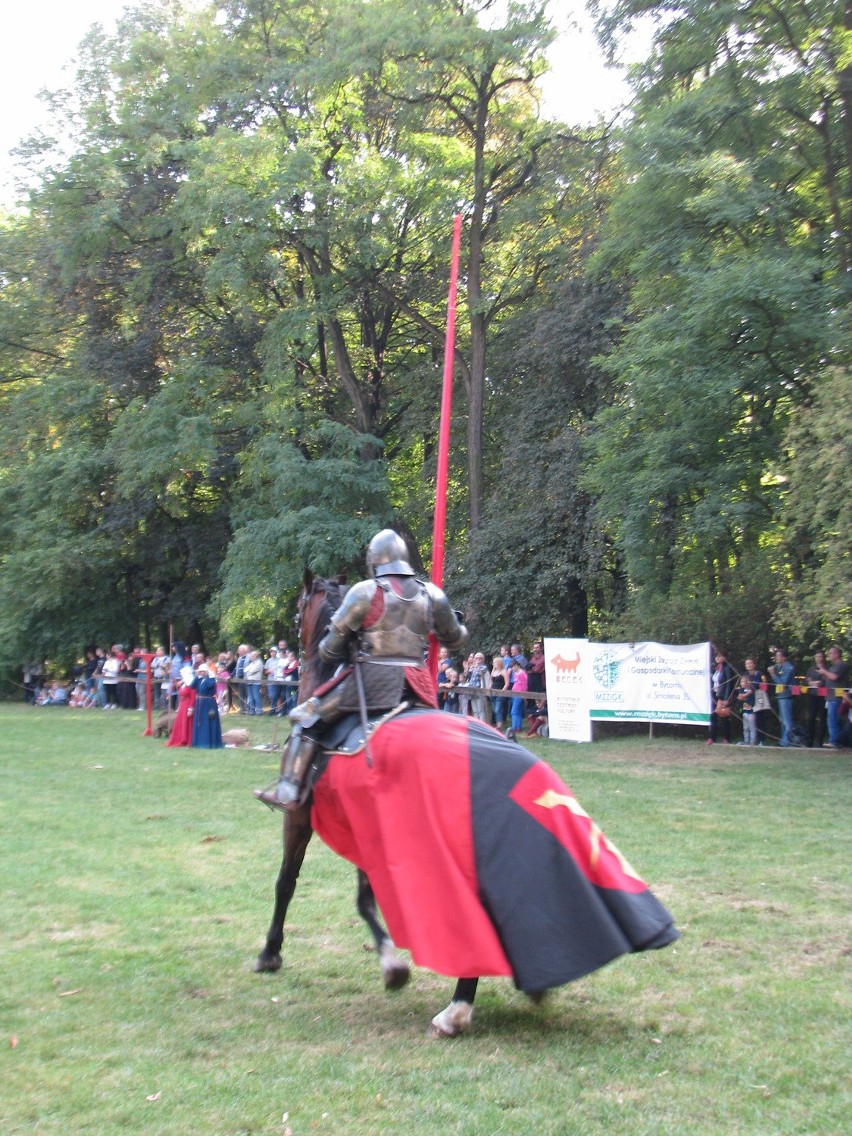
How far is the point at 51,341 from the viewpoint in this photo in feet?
123

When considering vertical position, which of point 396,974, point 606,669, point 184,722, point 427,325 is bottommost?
point 396,974

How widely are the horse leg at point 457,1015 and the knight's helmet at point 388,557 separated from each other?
6.73ft

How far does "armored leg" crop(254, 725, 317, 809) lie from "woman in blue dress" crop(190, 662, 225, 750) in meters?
13.4

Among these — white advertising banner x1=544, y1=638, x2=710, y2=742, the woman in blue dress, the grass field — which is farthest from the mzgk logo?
the grass field

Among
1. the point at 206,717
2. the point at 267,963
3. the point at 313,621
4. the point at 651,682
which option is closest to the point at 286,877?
the point at 267,963

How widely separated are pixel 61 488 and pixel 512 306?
13722 mm

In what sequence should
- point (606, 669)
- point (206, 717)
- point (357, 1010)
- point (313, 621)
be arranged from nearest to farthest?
point (357, 1010) → point (313, 621) → point (606, 669) → point (206, 717)

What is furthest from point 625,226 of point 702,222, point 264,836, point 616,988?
point 616,988

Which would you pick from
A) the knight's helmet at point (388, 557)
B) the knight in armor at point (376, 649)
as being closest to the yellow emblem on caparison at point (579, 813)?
the knight in armor at point (376, 649)

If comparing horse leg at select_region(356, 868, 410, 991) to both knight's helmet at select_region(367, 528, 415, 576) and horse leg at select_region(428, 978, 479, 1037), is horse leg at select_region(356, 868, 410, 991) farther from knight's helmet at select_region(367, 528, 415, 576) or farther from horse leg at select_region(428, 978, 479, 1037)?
knight's helmet at select_region(367, 528, 415, 576)

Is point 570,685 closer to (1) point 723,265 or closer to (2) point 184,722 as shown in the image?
(2) point 184,722

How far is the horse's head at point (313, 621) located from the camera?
637cm

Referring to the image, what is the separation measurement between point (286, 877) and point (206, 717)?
518 inches

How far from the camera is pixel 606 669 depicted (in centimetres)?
1897
